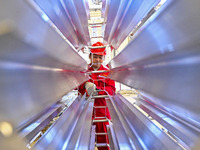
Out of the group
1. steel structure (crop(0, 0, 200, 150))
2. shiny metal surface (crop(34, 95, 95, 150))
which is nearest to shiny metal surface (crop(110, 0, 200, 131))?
steel structure (crop(0, 0, 200, 150))

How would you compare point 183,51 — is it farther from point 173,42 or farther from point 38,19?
point 38,19

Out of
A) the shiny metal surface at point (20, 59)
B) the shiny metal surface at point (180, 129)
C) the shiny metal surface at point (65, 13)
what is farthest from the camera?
the shiny metal surface at point (65, 13)

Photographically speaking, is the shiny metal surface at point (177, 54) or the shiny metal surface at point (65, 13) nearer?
the shiny metal surface at point (177, 54)

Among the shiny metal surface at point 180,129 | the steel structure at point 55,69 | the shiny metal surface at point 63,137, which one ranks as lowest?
the shiny metal surface at point 63,137

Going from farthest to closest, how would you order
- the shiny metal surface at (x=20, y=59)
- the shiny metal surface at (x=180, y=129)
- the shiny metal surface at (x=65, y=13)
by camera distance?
the shiny metal surface at (x=65, y=13)
the shiny metal surface at (x=180, y=129)
the shiny metal surface at (x=20, y=59)

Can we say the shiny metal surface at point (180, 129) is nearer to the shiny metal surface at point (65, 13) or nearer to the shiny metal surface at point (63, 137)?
the shiny metal surface at point (63, 137)

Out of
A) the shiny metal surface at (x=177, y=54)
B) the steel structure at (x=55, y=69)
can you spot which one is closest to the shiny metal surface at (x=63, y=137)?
the steel structure at (x=55, y=69)

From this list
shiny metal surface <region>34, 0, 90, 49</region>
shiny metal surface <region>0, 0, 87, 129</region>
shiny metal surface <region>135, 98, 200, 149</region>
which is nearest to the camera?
shiny metal surface <region>0, 0, 87, 129</region>

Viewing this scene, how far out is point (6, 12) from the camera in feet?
0.40

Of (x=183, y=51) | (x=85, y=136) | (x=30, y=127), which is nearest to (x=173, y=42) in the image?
(x=183, y=51)

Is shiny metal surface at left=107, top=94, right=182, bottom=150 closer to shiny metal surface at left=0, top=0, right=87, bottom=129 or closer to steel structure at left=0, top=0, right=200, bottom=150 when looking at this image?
steel structure at left=0, top=0, right=200, bottom=150

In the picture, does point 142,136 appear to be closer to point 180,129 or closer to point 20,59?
point 180,129

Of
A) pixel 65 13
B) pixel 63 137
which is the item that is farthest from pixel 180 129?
pixel 65 13

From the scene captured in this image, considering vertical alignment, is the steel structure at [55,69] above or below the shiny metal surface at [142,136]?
above
